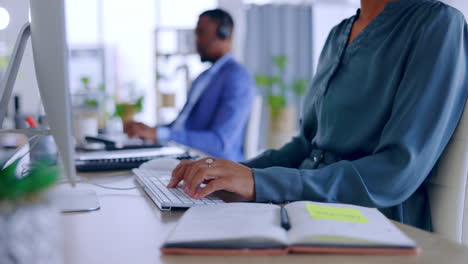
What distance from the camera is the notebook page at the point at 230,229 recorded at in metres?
0.67

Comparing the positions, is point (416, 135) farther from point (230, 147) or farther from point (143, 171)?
point (230, 147)

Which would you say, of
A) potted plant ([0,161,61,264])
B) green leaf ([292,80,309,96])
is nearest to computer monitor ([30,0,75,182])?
potted plant ([0,161,61,264])

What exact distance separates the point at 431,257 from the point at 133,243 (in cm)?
42

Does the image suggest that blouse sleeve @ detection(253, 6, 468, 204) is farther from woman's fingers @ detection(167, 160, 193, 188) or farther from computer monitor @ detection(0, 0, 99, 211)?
computer monitor @ detection(0, 0, 99, 211)

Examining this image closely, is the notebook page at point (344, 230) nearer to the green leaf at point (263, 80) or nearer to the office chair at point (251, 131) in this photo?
the office chair at point (251, 131)

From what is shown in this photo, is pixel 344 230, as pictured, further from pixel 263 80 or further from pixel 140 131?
pixel 263 80

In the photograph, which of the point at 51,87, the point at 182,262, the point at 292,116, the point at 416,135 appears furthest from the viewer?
the point at 292,116

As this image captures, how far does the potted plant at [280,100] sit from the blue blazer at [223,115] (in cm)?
312

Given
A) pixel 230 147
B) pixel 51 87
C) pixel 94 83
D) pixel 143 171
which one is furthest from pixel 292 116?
pixel 51 87

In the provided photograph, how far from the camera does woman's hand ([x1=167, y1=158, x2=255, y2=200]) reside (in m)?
0.97

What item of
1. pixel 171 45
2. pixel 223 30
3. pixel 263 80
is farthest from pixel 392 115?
pixel 171 45

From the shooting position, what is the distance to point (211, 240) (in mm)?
672

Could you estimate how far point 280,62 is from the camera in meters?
6.14

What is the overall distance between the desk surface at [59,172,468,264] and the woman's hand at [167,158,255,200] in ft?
0.22
